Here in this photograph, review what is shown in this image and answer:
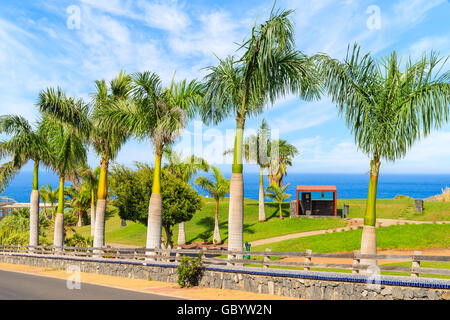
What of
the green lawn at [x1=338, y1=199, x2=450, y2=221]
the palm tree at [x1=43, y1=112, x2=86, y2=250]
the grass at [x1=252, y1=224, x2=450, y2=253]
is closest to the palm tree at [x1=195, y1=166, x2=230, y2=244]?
the grass at [x1=252, y1=224, x2=450, y2=253]

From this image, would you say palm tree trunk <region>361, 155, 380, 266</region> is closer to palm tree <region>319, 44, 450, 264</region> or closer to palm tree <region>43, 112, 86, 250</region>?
palm tree <region>319, 44, 450, 264</region>

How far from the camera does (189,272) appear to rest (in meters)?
16.9

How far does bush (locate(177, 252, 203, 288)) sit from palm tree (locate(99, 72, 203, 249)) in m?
4.41

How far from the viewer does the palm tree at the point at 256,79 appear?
16406 millimetres

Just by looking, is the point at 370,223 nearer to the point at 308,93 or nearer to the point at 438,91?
the point at 438,91

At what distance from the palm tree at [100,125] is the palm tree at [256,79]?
889 cm

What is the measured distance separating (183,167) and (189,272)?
20.9m

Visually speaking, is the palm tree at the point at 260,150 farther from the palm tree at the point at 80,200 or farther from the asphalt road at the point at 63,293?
the palm tree at the point at 80,200

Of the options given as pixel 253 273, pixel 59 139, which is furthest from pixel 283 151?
pixel 253 273

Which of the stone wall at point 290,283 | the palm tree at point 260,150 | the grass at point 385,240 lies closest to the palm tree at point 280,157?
the palm tree at point 260,150

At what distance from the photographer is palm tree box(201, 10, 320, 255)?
646 inches

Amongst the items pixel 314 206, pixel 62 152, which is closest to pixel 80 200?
pixel 62 152

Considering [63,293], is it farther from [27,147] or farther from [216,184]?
[216,184]
